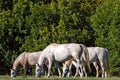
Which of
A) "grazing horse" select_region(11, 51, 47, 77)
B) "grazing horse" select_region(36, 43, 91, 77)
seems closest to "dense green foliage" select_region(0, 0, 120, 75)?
"grazing horse" select_region(11, 51, 47, 77)

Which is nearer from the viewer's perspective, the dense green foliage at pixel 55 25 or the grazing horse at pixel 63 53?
the grazing horse at pixel 63 53

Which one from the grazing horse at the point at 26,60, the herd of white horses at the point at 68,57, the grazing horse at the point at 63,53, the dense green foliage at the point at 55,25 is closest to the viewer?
the grazing horse at the point at 63,53

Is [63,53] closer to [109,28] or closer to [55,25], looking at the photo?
[109,28]

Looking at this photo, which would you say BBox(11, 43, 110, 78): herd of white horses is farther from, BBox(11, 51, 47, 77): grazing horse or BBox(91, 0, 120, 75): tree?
BBox(91, 0, 120, 75): tree

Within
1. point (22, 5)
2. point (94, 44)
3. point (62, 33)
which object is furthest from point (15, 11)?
point (94, 44)

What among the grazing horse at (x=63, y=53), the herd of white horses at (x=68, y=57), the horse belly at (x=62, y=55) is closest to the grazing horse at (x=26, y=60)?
the herd of white horses at (x=68, y=57)

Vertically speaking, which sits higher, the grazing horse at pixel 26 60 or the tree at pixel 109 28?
the tree at pixel 109 28

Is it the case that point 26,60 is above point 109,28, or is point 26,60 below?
below

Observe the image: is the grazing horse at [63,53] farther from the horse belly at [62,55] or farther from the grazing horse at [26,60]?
the grazing horse at [26,60]

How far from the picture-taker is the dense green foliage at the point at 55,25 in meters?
26.6

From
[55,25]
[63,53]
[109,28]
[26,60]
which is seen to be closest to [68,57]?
[63,53]

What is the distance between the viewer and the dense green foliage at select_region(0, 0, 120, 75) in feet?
87.4

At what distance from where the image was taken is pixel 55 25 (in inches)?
1091

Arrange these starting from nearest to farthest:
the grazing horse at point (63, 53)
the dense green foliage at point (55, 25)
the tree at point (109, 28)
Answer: the grazing horse at point (63, 53) → the tree at point (109, 28) → the dense green foliage at point (55, 25)
